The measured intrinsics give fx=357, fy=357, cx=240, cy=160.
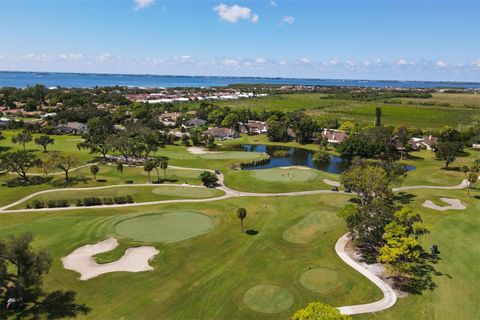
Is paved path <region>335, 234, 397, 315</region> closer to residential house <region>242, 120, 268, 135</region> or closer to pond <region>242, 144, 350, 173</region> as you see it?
pond <region>242, 144, 350, 173</region>

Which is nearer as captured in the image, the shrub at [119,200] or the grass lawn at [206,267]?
the grass lawn at [206,267]

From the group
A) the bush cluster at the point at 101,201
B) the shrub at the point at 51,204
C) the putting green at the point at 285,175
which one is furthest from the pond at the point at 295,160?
the shrub at the point at 51,204

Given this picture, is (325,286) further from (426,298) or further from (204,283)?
(204,283)

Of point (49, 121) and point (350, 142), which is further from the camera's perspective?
point (49, 121)

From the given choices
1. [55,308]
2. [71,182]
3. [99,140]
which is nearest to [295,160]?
[99,140]

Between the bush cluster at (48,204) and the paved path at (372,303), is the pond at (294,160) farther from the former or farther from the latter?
the paved path at (372,303)

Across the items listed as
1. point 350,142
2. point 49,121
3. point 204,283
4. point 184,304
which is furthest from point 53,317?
point 49,121

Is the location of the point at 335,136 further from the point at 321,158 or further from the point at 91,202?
the point at 91,202
